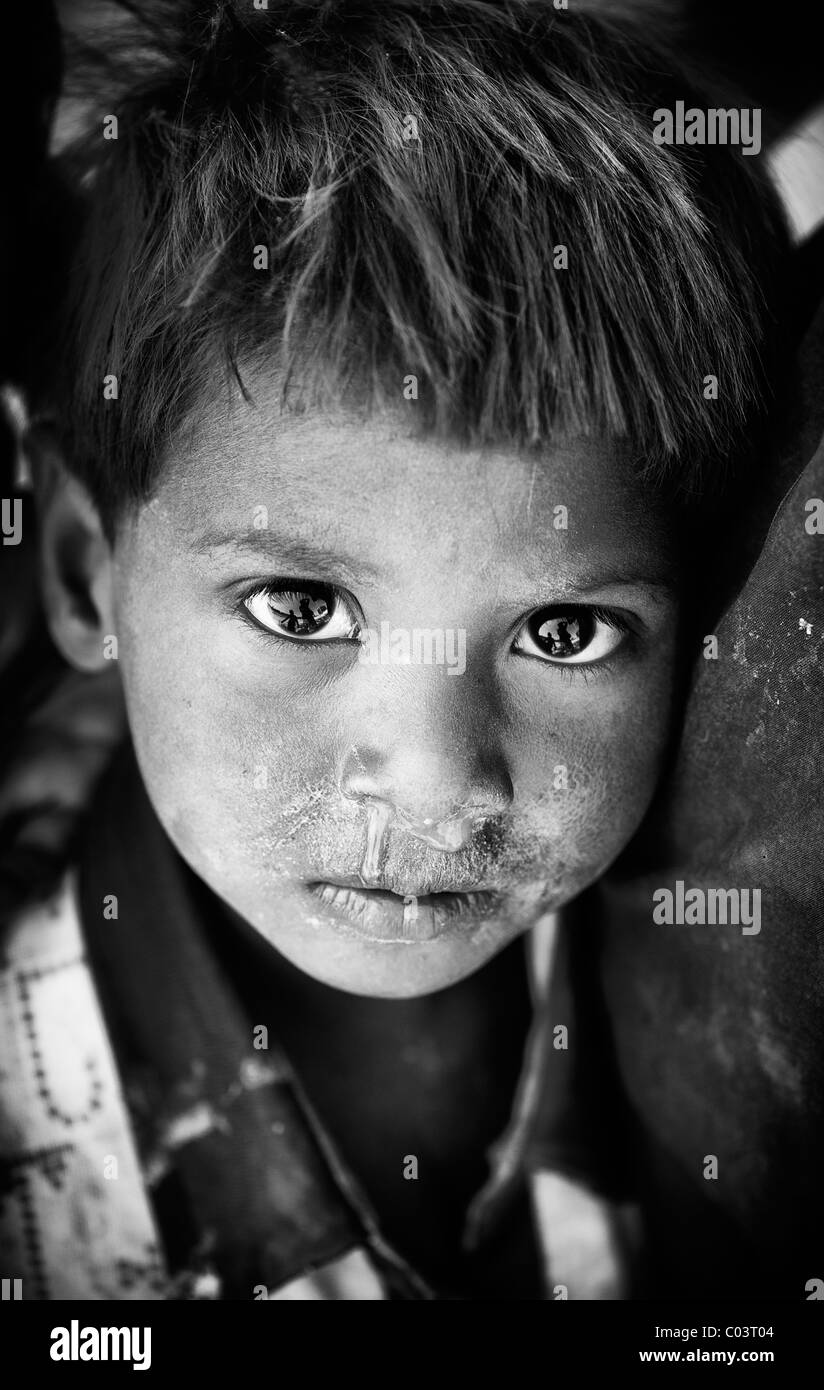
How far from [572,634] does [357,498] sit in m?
0.17

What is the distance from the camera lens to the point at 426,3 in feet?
1.98

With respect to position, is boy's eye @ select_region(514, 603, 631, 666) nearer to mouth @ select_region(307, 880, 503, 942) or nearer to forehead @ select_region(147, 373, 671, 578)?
forehead @ select_region(147, 373, 671, 578)

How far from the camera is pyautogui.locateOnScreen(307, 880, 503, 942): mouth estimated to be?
65 cm

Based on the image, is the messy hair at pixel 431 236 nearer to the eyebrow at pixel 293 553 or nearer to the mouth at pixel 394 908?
the eyebrow at pixel 293 553

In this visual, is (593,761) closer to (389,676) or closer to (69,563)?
(389,676)

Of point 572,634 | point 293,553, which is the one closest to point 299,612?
point 293,553

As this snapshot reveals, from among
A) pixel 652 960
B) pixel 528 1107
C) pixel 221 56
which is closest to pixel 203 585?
pixel 221 56

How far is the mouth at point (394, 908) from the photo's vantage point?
0.65 metres

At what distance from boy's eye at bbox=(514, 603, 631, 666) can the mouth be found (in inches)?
6.1

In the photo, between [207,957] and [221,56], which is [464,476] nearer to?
[221,56]

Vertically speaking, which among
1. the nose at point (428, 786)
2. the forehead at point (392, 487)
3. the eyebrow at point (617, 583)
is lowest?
the nose at point (428, 786)

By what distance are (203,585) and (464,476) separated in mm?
168

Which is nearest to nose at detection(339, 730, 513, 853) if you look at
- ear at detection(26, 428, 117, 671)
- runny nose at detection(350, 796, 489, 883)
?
runny nose at detection(350, 796, 489, 883)

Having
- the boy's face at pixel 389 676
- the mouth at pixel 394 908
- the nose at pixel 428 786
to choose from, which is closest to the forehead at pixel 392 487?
the boy's face at pixel 389 676
